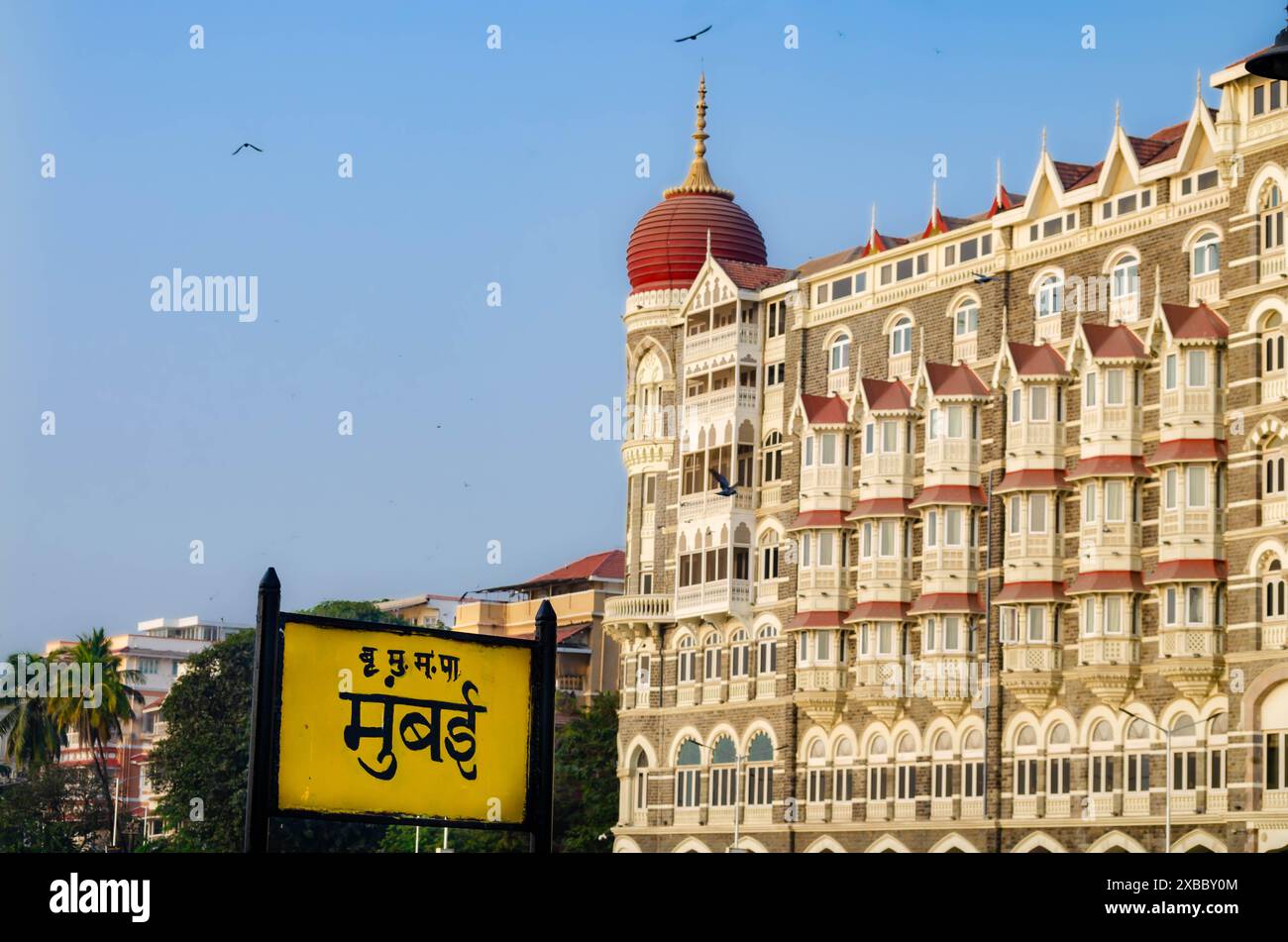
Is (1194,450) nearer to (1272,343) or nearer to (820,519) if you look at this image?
(1272,343)

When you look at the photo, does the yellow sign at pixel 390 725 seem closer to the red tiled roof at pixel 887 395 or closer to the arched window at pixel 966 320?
the arched window at pixel 966 320

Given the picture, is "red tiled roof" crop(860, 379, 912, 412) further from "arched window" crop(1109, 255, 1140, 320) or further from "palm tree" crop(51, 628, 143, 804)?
"palm tree" crop(51, 628, 143, 804)

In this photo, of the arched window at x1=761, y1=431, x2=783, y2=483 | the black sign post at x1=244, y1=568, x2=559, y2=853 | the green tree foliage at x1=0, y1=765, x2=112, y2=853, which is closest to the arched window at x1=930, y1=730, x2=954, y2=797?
the arched window at x1=761, y1=431, x2=783, y2=483

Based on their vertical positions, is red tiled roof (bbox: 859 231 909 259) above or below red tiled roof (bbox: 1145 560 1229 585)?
above

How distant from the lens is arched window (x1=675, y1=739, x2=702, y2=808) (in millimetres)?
86938

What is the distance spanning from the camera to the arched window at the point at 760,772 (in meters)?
83.4

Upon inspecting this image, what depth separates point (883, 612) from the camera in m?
77.4

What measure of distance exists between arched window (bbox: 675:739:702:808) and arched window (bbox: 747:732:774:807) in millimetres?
2921

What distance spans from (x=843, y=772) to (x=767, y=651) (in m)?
6.57

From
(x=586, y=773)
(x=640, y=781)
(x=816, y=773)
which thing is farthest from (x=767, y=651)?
(x=586, y=773)

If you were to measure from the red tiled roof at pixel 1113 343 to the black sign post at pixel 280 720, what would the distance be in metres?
59.2
